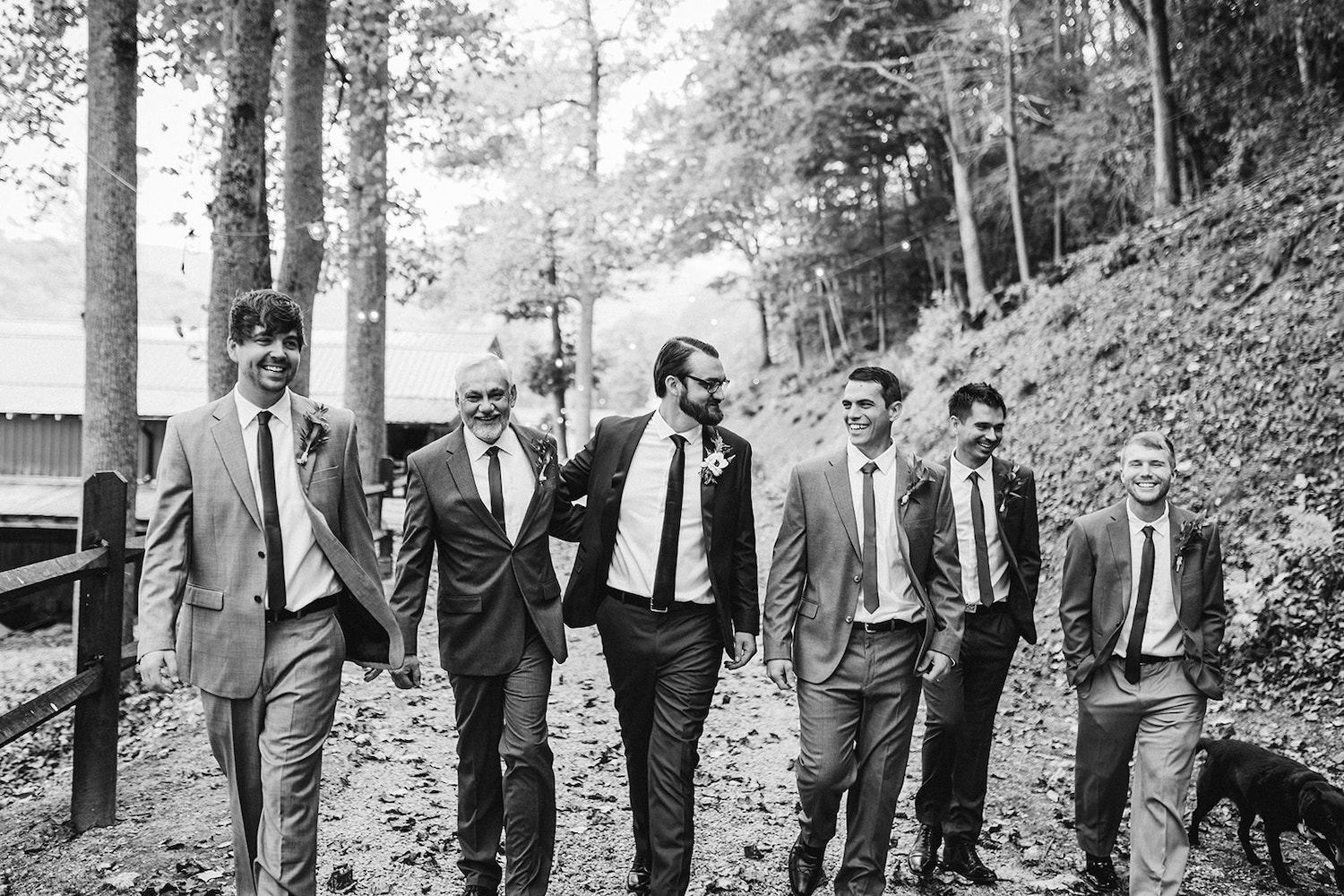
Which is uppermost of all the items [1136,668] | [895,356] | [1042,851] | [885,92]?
[885,92]

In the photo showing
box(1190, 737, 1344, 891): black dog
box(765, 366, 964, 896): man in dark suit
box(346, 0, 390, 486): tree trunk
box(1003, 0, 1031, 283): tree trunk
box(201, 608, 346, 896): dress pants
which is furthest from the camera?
box(1003, 0, 1031, 283): tree trunk

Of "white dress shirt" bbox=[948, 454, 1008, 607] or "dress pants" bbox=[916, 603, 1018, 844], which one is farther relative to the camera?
"white dress shirt" bbox=[948, 454, 1008, 607]

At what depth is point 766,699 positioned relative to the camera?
8336 millimetres

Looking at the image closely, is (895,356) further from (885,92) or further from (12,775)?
(12,775)

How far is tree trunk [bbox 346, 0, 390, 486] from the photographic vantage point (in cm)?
1120

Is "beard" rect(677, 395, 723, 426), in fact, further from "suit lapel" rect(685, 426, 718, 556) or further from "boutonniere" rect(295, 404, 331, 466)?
"boutonniere" rect(295, 404, 331, 466)

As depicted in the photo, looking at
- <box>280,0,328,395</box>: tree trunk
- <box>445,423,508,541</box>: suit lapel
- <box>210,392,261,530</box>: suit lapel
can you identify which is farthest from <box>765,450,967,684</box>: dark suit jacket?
<box>280,0,328,395</box>: tree trunk

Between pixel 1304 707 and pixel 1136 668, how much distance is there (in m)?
2.97

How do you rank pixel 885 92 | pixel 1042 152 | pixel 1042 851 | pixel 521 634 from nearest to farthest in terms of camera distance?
pixel 521 634 < pixel 1042 851 < pixel 1042 152 < pixel 885 92

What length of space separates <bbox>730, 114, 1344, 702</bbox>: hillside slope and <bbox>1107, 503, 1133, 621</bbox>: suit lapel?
3090 mm

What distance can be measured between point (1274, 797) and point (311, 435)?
15.3 ft

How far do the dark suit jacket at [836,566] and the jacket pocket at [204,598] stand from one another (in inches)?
88.4

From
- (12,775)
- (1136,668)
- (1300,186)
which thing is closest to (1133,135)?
(1300,186)

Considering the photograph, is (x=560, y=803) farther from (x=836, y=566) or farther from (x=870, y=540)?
(x=870, y=540)
